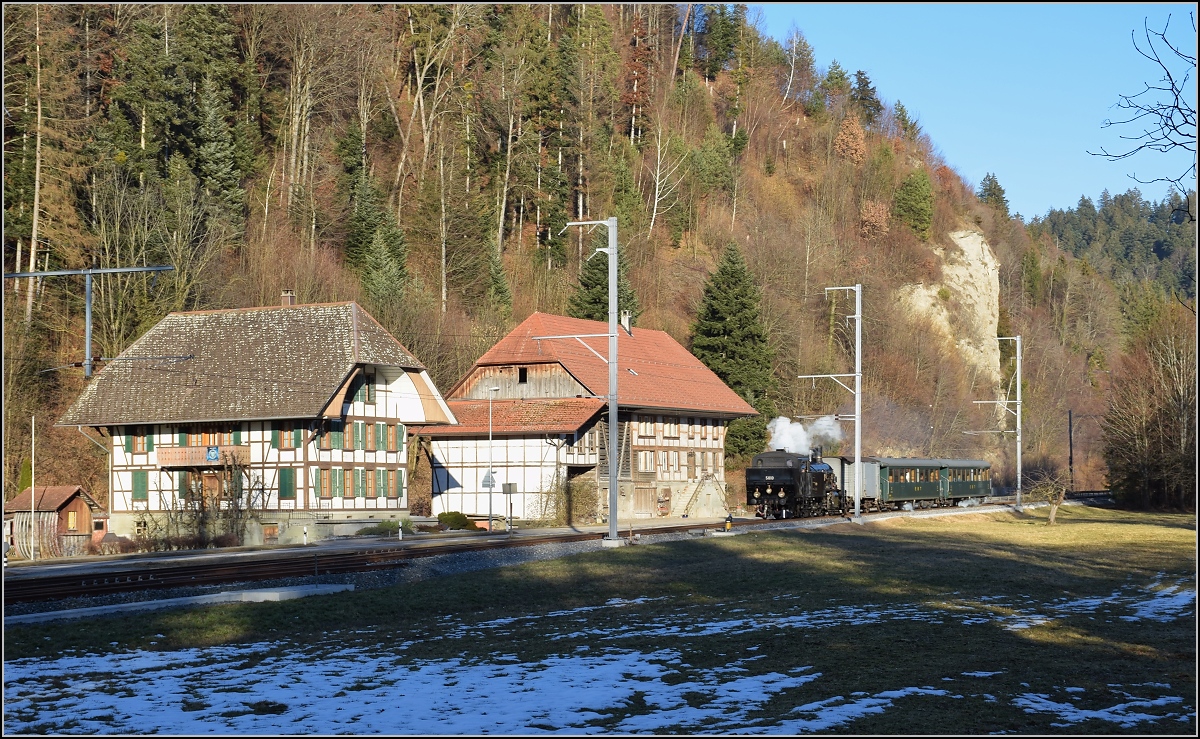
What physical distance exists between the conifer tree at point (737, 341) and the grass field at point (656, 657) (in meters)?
42.0

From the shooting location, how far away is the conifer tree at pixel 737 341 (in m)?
66.3

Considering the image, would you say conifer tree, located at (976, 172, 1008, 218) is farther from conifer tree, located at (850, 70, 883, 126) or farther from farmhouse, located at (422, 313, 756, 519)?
farmhouse, located at (422, 313, 756, 519)

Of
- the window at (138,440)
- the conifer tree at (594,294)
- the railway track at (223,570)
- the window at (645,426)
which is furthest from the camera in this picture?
the conifer tree at (594,294)

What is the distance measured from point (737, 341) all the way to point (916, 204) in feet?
139

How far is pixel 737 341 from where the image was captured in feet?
219

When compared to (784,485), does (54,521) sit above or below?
below

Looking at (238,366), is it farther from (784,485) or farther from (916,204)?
(916,204)

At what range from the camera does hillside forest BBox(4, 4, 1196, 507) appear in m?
50.1

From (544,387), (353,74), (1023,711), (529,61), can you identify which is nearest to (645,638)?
(1023,711)

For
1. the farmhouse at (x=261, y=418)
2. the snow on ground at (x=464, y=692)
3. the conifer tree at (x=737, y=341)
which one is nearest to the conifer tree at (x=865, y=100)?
the conifer tree at (x=737, y=341)

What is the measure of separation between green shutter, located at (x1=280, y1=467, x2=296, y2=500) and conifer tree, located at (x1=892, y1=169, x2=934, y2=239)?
70588 mm

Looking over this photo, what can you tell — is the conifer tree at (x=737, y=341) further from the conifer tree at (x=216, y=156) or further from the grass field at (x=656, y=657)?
the grass field at (x=656, y=657)

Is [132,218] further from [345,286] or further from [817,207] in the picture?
[817,207]

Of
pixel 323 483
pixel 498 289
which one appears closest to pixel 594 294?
pixel 498 289
